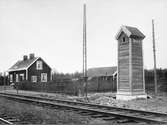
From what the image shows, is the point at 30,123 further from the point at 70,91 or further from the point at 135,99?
the point at 70,91

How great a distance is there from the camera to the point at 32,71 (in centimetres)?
4309

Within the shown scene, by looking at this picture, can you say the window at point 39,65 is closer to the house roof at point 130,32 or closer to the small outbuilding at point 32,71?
the small outbuilding at point 32,71

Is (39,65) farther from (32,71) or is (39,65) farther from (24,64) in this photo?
(24,64)

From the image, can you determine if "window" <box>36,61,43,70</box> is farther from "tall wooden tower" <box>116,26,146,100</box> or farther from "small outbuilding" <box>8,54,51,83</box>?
"tall wooden tower" <box>116,26,146,100</box>

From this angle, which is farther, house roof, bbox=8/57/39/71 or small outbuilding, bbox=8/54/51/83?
house roof, bbox=8/57/39/71

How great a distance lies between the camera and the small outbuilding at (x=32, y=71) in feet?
140

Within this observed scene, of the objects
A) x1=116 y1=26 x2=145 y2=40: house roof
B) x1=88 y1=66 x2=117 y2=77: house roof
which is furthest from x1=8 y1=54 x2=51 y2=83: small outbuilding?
x1=116 y1=26 x2=145 y2=40: house roof

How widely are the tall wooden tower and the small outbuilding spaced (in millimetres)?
25479

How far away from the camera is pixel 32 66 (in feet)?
141

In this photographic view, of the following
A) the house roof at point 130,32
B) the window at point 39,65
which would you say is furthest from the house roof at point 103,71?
the house roof at point 130,32

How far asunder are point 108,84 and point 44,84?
27.1 ft

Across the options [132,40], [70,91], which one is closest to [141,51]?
[132,40]

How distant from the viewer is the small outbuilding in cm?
4269

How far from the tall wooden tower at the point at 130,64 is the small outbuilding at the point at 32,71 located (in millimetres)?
25479
